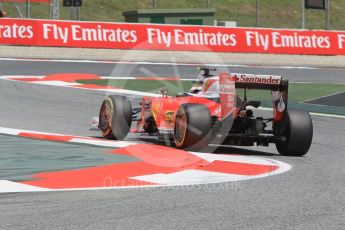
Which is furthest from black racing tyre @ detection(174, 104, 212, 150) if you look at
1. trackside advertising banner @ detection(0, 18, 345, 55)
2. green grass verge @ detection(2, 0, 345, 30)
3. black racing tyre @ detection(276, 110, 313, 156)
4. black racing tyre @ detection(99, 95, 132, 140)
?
green grass verge @ detection(2, 0, 345, 30)

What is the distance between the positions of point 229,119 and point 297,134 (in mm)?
946

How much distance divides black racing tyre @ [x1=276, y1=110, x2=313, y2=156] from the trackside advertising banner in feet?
73.2

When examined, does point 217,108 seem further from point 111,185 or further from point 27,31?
point 27,31

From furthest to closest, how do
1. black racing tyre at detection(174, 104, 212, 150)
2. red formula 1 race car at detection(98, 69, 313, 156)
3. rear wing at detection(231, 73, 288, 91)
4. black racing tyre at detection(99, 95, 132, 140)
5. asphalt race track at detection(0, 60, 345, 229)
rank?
black racing tyre at detection(99, 95, 132, 140) → rear wing at detection(231, 73, 288, 91) → red formula 1 race car at detection(98, 69, 313, 156) → black racing tyre at detection(174, 104, 212, 150) → asphalt race track at detection(0, 60, 345, 229)

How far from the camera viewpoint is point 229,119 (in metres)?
12.5

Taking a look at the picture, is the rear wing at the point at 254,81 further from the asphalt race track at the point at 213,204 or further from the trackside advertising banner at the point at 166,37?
the trackside advertising banner at the point at 166,37

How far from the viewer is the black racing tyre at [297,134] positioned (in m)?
12.5

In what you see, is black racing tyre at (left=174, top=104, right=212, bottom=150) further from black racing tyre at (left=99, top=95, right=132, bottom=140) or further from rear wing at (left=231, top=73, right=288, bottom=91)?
black racing tyre at (left=99, top=95, right=132, bottom=140)

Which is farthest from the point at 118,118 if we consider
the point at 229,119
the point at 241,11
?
the point at 241,11

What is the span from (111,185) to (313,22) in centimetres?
5832

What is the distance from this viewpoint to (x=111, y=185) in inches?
363

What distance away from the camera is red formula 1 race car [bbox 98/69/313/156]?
1210cm

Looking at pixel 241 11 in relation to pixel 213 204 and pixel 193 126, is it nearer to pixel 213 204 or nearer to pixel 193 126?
pixel 193 126

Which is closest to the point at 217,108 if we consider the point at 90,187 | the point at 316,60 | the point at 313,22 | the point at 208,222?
the point at 90,187
